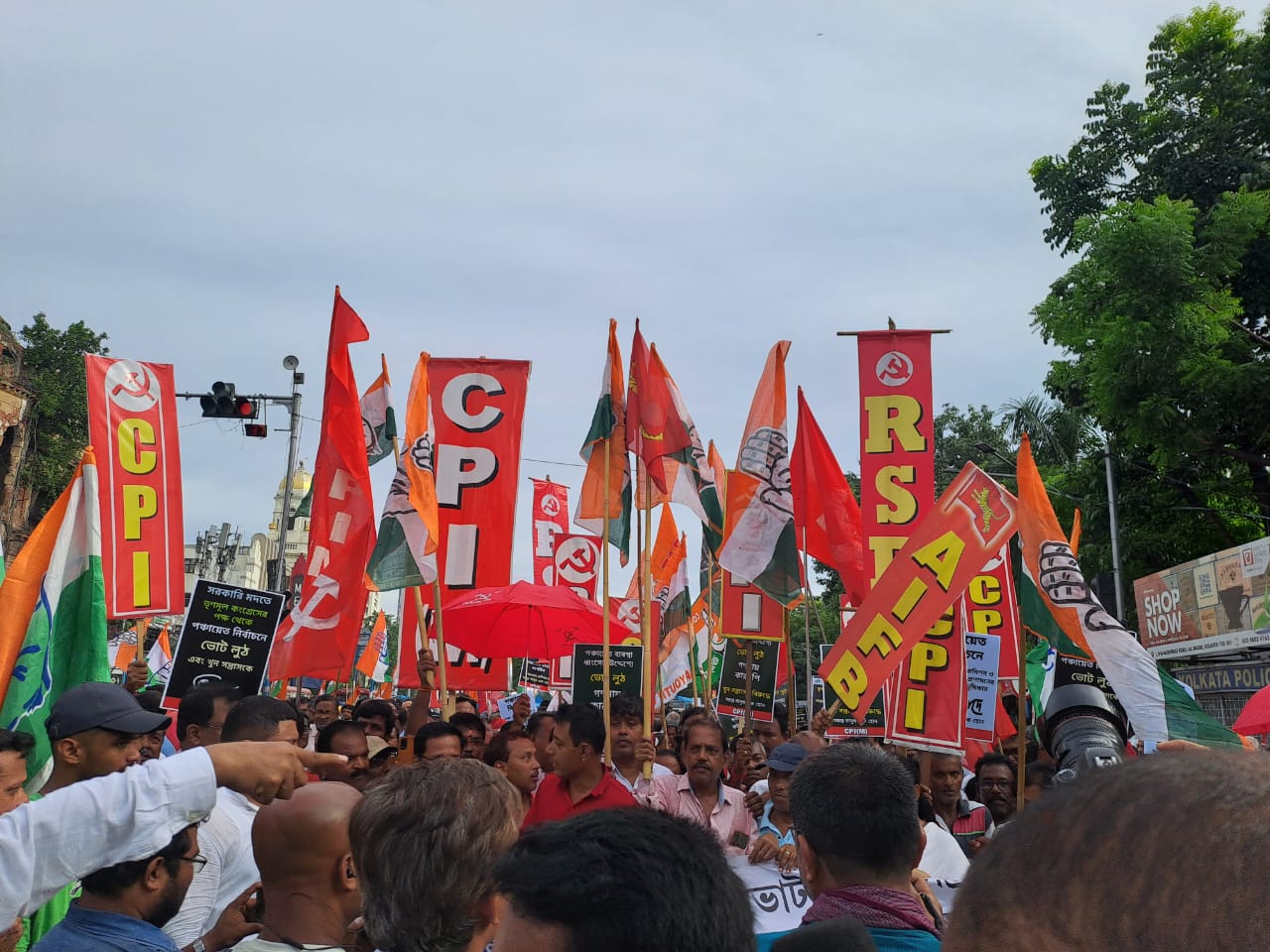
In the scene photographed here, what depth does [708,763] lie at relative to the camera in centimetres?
629

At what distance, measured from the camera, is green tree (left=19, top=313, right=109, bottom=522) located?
40.3 m

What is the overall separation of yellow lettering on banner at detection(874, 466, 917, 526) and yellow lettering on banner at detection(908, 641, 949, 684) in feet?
4.99

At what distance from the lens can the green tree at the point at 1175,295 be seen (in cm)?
2116

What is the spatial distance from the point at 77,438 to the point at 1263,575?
38.4m

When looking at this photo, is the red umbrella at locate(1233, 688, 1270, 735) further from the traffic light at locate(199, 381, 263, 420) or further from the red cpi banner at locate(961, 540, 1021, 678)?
the traffic light at locate(199, 381, 263, 420)

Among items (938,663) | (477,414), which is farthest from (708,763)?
(477,414)

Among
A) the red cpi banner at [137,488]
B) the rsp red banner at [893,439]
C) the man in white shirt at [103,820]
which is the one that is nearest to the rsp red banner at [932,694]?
the rsp red banner at [893,439]

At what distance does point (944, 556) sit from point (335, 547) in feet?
16.5

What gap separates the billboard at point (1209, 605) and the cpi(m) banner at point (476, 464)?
13.6m

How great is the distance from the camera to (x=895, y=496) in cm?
949

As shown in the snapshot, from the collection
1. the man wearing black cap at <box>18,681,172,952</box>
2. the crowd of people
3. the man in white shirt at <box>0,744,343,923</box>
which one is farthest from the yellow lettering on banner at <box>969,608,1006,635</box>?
the man in white shirt at <box>0,744,343,923</box>

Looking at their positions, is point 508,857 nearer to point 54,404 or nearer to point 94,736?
point 94,736

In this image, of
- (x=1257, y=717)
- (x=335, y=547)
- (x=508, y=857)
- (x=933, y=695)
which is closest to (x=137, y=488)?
(x=335, y=547)

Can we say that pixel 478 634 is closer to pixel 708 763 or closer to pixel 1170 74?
pixel 708 763
